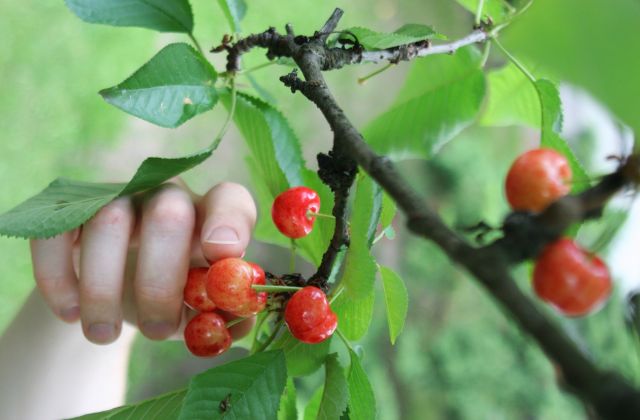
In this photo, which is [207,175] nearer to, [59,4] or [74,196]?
[59,4]

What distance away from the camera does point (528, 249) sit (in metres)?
0.24

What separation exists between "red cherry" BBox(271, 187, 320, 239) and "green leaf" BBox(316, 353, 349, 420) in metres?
0.11

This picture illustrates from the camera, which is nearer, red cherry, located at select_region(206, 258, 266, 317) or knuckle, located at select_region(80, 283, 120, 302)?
red cherry, located at select_region(206, 258, 266, 317)

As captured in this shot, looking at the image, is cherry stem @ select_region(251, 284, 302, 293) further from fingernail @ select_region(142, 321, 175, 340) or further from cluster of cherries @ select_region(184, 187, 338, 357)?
fingernail @ select_region(142, 321, 175, 340)

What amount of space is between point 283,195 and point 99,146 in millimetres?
1497

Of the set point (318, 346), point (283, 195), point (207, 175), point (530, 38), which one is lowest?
point (207, 175)

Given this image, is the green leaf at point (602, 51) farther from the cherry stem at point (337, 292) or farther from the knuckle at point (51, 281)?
the knuckle at point (51, 281)

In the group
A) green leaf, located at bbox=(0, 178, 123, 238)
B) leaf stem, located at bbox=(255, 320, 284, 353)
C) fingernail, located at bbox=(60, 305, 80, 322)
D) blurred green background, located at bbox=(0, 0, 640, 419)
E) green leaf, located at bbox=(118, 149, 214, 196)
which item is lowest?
blurred green background, located at bbox=(0, 0, 640, 419)

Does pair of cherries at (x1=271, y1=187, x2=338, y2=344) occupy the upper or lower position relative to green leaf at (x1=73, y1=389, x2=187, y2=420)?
upper

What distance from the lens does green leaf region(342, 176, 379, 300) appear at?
1.29ft

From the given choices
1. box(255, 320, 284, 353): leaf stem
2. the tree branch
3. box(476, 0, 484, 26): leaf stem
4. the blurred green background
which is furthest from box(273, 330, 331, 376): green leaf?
the blurred green background

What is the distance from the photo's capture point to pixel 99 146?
6.00ft

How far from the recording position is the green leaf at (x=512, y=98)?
691 mm

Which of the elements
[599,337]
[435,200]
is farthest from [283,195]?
[435,200]
